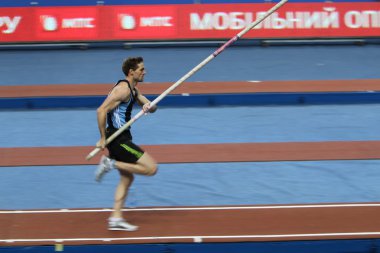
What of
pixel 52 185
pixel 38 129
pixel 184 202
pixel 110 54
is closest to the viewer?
pixel 184 202

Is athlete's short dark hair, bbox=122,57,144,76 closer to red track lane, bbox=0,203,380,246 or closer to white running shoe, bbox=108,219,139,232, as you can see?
white running shoe, bbox=108,219,139,232

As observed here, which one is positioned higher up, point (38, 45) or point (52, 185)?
point (38, 45)

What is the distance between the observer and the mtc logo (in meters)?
17.4

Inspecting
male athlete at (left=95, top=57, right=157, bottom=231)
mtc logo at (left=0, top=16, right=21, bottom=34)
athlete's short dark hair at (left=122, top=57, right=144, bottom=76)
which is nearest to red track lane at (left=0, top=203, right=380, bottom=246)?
male athlete at (left=95, top=57, right=157, bottom=231)

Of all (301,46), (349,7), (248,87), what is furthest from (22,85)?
(349,7)

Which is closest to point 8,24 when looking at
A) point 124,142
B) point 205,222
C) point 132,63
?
point 132,63

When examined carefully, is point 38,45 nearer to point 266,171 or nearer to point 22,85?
point 22,85

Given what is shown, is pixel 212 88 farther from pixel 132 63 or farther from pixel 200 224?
pixel 132 63

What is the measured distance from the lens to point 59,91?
546 inches

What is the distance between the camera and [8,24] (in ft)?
57.2

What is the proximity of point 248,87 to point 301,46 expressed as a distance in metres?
4.35

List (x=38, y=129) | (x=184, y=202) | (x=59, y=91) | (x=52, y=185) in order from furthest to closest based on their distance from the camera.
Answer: (x=59, y=91) → (x=38, y=129) → (x=52, y=185) → (x=184, y=202)

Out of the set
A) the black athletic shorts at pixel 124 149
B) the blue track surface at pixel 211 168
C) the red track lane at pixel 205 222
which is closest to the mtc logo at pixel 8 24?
the blue track surface at pixel 211 168

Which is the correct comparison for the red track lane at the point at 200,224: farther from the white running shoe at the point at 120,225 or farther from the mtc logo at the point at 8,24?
the mtc logo at the point at 8,24
